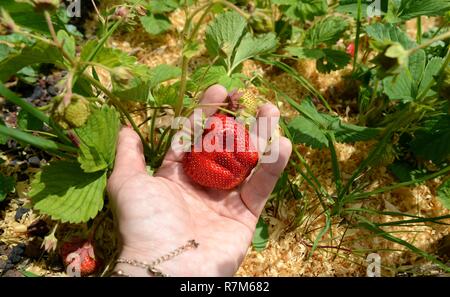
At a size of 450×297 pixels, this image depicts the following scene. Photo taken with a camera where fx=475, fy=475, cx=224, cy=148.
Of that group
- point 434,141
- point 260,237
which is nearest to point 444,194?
point 434,141

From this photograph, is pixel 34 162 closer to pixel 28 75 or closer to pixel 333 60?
pixel 28 75

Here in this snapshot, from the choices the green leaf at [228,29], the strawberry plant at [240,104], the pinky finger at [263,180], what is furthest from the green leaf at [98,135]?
the green leaf at [228,29]

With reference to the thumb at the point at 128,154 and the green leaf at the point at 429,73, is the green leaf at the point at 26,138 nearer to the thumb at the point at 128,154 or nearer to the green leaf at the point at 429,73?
the thumb at the point at 128,154

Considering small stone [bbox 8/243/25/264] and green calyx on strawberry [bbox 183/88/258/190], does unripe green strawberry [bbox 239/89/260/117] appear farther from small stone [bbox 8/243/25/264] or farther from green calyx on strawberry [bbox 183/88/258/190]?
small stone [bbox 8/243/25/264]

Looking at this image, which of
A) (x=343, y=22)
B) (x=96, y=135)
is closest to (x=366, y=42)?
(x=343, y=22)

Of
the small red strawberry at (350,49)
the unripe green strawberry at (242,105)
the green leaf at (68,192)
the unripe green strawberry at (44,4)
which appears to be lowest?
the small red strawberry at (350,49)

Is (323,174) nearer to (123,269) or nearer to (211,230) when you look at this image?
(211,230)
